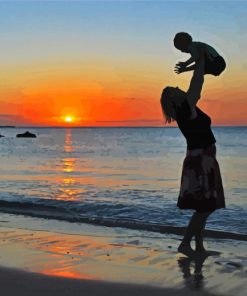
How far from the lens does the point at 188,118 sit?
18.6 feet

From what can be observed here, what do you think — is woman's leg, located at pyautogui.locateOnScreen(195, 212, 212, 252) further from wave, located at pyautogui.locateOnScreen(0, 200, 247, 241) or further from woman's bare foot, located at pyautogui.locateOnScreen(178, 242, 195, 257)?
wave, located at pyautogui.locateOnScreen(0, 200, 247, 241)

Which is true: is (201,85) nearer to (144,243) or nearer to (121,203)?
(144,243)

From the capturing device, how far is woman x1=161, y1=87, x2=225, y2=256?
5.67 metres

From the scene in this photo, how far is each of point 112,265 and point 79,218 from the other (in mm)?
4267

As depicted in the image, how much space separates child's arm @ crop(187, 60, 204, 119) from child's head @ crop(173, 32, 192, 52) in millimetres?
251

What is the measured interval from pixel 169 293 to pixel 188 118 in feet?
6.56

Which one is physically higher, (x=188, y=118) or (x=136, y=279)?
(x=188, y=118)

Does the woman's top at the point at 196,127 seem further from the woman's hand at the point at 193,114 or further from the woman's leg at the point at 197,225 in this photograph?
the woman's leg at the point at 197,225

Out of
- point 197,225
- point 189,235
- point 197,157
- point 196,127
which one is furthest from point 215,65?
point 189,235

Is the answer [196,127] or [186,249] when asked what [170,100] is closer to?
[196,127]

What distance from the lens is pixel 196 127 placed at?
18.6 ft

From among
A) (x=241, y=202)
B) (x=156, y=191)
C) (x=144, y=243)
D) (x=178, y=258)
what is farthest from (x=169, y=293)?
(x=156, y=191)

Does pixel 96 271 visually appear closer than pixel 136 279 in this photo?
No

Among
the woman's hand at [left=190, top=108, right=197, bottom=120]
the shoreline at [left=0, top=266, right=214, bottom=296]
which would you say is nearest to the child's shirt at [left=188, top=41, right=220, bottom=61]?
the woman's hand at [left=190, top=108, right=197, bottom=120]
